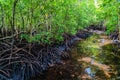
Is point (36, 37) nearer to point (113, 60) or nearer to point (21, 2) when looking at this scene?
point (21, 2)

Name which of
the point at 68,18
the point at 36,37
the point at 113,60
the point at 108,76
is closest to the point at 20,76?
the point at 36,37

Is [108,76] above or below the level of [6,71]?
below

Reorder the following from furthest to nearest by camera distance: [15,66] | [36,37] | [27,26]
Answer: [27,26]
[36,37]
[15,66]

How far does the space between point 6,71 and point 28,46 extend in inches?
97.1

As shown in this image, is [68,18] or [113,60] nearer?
[113,60]

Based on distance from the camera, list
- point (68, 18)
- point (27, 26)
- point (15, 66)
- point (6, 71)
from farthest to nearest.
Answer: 1. point (68, 18)
2. point (27, 26)
3. point (15, 66)
4. point (6, 71)

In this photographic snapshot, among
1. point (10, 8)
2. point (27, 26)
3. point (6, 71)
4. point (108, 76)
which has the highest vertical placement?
point (10, 8)

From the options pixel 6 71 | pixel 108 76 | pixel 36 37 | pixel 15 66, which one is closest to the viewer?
pixel 6 71

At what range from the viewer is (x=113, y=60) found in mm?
11766

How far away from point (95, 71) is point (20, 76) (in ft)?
13.0

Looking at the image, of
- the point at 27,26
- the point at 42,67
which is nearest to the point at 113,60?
the point at 42,67

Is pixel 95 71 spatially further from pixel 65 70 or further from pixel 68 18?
pixel 68 18

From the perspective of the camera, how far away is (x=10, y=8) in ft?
29.1

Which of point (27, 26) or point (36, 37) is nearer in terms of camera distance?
point (36, 37)
